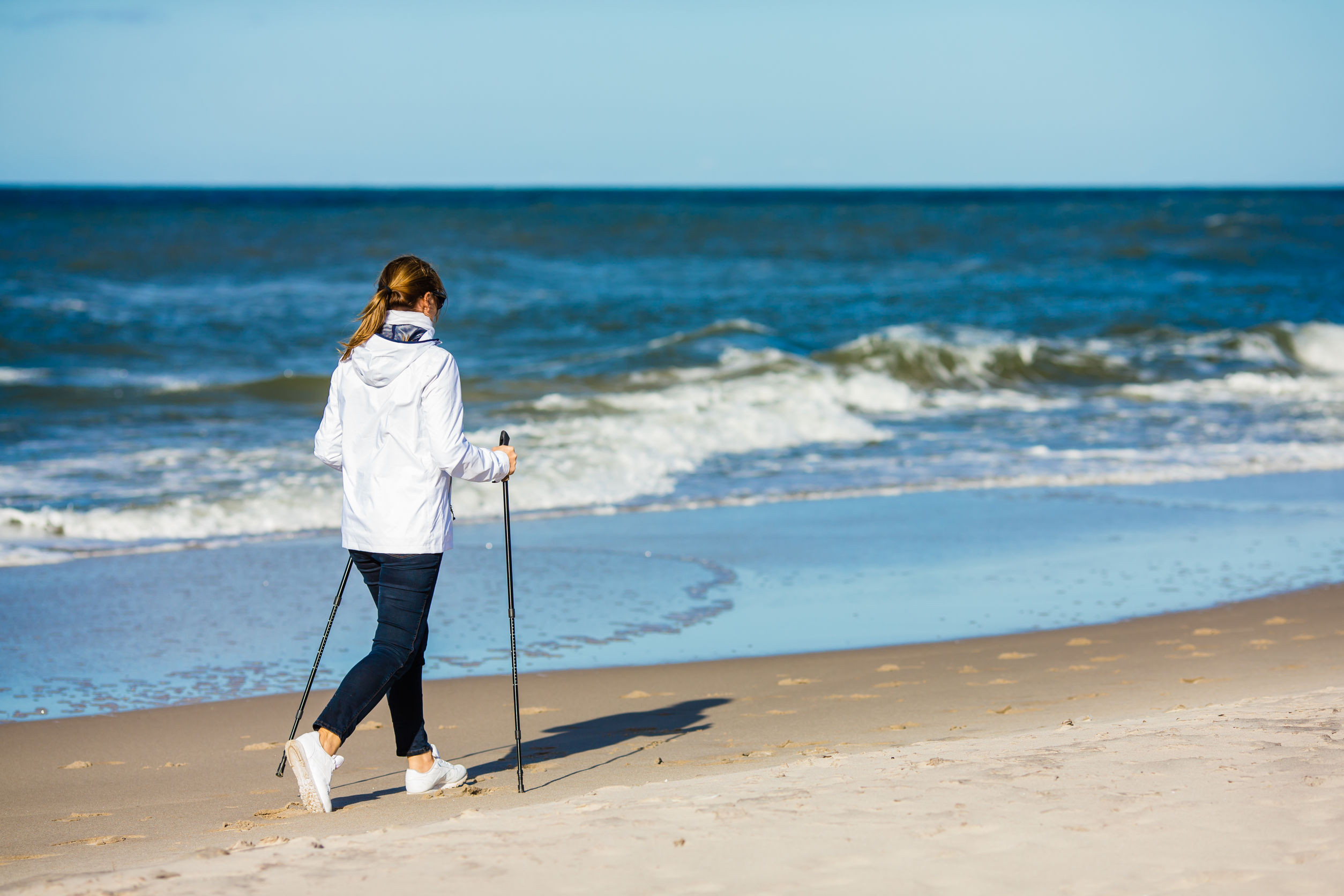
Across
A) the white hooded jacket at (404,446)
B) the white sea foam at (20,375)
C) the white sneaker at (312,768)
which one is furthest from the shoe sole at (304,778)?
the white sea foam at (20,375)

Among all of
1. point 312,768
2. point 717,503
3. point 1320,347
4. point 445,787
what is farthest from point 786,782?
point 1320,347

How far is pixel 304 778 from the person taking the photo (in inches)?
151

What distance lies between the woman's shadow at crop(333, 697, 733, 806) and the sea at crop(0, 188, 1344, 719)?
0.78m

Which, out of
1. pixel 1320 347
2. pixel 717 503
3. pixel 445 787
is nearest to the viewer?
pixel 445 787

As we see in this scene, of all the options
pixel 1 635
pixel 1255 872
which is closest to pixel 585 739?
pixel 1255 872

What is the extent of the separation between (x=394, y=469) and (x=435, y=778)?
3.72ft

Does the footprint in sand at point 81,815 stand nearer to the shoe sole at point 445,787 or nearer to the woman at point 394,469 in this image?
the woman at point 394,469

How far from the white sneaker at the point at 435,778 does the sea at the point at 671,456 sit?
1637mm

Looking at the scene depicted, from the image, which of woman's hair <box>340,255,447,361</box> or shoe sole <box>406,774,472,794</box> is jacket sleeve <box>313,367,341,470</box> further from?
shoe sole <box>406,774,472,794</box>

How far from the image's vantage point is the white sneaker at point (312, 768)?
3801 millimetres

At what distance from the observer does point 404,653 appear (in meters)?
3.93

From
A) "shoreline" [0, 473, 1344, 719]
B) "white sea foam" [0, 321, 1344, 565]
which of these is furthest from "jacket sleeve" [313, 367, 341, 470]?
"white sea foam" [0, 321, 1344, 565]

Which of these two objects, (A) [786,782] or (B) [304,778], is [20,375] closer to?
(B) [304,778]

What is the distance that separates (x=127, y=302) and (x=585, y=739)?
67.4 ft
